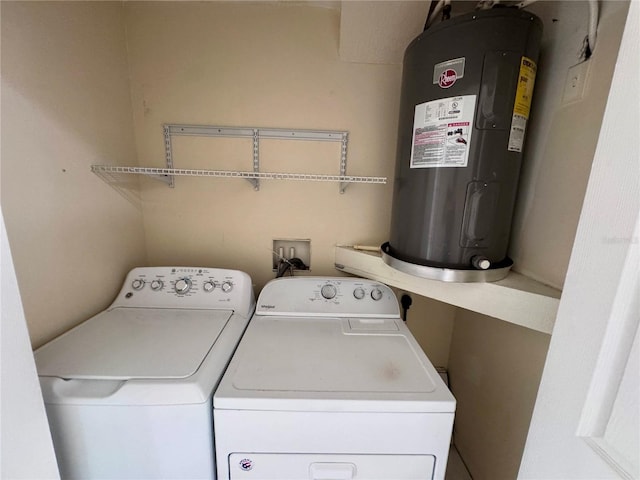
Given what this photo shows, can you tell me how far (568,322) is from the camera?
19.0 inches

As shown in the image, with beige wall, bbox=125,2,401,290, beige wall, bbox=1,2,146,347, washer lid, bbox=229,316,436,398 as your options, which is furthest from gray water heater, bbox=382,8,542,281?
beige wall, bbox=1,2,146,347

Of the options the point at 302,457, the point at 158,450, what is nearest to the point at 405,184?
the point at 302,457

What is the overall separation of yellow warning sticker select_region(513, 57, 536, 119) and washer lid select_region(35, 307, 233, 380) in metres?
1.34

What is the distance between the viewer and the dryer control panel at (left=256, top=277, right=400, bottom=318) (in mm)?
1268

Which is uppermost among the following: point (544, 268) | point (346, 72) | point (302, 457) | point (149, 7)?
point (149, 7)

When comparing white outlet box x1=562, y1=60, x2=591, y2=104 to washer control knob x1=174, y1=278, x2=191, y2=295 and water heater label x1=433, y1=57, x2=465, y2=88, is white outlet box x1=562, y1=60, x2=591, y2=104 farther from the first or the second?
washer control knob x1=174, y1=278, x2=191, y2=295

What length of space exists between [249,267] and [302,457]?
101cm

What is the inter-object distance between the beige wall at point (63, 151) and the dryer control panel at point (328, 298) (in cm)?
77

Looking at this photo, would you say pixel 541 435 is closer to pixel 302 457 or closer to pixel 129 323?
pixel 302 457

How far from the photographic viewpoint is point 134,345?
94 cm

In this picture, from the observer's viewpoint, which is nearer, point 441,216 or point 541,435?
point 541,435

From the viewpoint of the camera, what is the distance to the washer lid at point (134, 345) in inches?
31.9

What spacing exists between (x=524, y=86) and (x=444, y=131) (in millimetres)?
280

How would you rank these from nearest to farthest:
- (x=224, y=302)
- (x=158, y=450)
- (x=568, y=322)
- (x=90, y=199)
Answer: (x=568, y=322), (x=158, y=450), (x=90, y=199), (x=224, y=302)
